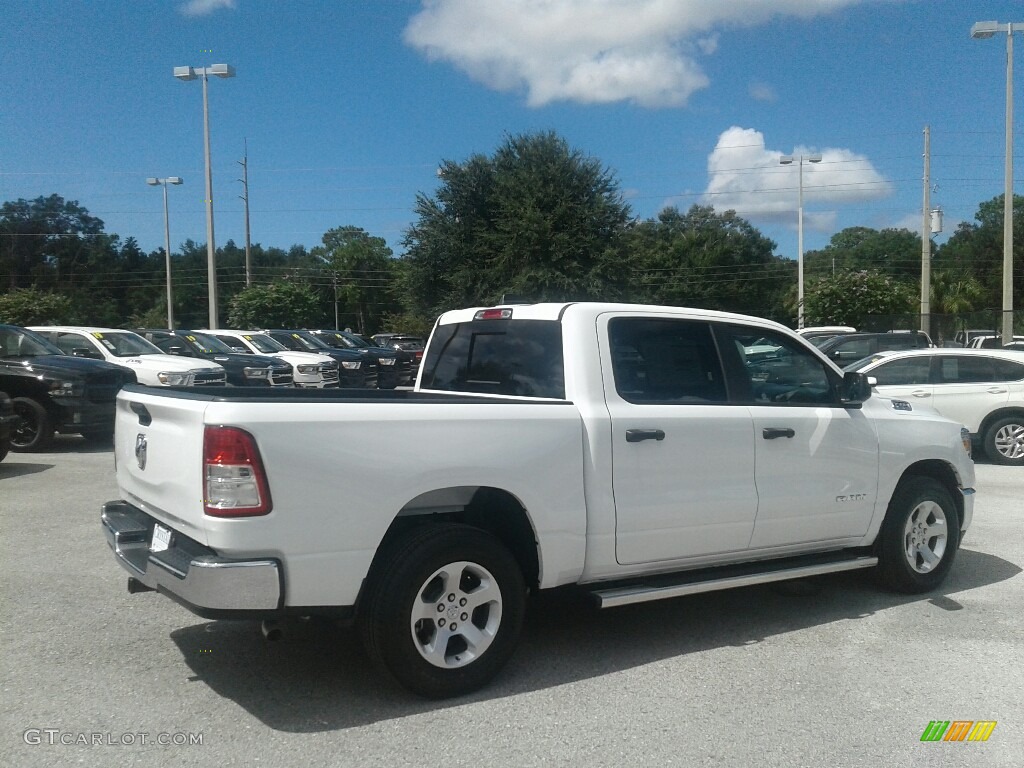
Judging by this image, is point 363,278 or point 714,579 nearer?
point 714,579

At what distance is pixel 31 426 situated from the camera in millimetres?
13234

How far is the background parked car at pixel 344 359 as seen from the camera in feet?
80.6

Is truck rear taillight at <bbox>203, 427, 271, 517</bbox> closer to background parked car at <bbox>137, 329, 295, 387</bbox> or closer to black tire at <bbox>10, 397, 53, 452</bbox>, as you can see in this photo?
black tire at <bbox>10, 397, 53, 452</bbox>

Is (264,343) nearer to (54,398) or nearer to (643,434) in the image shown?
(54,398)

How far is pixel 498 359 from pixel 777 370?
182 centimetres

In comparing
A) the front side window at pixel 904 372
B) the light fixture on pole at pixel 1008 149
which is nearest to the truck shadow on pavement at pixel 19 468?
the front side window at pixel 904 372

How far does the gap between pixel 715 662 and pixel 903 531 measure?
1.98 metres

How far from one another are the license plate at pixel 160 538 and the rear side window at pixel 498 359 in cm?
200

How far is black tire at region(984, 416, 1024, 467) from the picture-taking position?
1311 centimetres

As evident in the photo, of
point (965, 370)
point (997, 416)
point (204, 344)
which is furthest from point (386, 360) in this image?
point (997, 416)

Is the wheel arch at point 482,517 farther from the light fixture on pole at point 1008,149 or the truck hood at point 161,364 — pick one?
the light fixture on pole at point 1008,149

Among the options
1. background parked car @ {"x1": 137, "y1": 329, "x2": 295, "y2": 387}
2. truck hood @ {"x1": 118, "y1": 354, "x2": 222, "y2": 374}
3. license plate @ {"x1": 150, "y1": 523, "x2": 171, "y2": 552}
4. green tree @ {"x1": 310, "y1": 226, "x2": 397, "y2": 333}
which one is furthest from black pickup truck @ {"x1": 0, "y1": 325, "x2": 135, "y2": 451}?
green tree @ {"x1": 310, "y1": 226, "x2": 397, "y2": 333}

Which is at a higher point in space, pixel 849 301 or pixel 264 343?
pixel 849 301

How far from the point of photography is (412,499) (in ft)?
14.5
